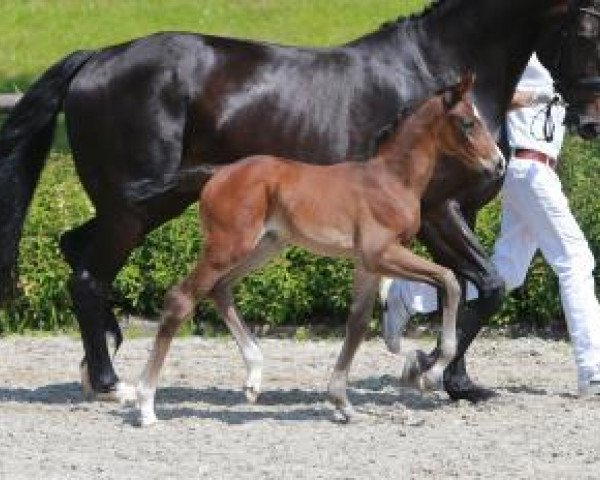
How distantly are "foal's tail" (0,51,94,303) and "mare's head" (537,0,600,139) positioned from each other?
218 cm

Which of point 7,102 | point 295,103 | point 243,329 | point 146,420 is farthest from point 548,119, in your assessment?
point 7,102

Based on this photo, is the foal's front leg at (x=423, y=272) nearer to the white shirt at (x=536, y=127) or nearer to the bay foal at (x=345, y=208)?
the bay foal at (x=345, y=208)

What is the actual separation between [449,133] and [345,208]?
56 cm

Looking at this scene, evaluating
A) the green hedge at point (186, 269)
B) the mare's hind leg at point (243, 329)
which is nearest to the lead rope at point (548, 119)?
the mare's hind leg at point (243, 329)

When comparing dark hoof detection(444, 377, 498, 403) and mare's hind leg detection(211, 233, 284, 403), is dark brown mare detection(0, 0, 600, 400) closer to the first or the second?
dark hoof detection(444, 377, 498, 403)

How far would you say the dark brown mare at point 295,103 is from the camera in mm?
7945

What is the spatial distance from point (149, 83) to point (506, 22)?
1665mm

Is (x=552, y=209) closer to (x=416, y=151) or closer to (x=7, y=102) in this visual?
(x=416, y=151)

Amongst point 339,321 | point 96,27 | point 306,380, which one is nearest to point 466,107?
point 306,380

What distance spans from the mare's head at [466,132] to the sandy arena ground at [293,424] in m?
1.13

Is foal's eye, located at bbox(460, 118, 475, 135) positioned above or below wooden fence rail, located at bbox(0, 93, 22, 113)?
above

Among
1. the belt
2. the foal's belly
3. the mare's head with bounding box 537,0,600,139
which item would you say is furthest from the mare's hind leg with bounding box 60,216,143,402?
the mare's head with bounding box 537,0,600,139

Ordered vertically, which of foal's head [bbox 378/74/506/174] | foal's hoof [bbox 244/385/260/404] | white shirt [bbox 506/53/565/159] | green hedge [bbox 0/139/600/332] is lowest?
green hedge [bbox 0/139/600/332]

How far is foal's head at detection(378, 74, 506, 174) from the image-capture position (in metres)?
7.35
